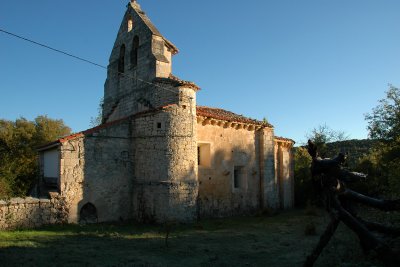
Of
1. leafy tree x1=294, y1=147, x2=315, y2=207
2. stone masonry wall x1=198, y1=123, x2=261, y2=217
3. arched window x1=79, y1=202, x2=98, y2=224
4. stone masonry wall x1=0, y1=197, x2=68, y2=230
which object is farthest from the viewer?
leafy tree x1=294, y1=147, x2=315, y2=207

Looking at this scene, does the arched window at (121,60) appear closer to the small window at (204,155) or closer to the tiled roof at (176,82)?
the tiled roof at (176,82)

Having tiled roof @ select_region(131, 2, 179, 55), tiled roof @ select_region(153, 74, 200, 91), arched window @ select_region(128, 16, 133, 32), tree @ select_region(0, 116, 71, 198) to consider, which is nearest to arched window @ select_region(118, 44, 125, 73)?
arched window @ select_region(128, 16, 133, 32)

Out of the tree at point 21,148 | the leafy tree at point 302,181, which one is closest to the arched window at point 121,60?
the tree at point 21,148

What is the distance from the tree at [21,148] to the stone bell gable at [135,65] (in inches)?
187

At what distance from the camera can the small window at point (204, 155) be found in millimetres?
15812

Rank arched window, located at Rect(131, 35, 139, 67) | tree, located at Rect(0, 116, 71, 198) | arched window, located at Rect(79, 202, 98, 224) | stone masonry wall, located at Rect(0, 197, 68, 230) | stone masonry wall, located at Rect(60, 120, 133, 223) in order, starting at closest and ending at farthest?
stone masonry wall, located at Rect(0, 197, 68, 230) < stone masonry wall, located at Rect(60, 120, 133, 223) < arched window, located at Rect(79, 202, 98, 224) < tree, located at Rect(0, 116, 71, 198) < arched window, located at Rect(131, 35, 139, 67)

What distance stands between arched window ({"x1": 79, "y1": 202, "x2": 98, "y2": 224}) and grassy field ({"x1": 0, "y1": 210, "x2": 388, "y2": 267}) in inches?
23.4

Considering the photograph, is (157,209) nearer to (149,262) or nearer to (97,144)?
(97,144)

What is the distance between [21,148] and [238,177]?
13801 millimetres

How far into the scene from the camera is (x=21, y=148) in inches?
829

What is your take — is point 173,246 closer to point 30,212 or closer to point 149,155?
point 149,155

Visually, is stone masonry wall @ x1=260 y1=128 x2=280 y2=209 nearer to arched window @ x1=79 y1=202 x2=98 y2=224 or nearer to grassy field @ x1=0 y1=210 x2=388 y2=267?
grassy field @ x1=0 y1=210 x2=388 y2=267

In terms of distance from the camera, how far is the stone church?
12.9 metres

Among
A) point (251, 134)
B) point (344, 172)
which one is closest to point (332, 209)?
point (344, 172)
